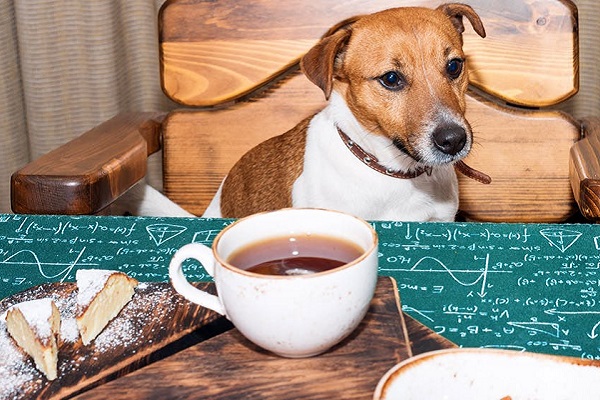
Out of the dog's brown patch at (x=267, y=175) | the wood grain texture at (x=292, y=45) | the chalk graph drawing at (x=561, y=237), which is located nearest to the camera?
the chalk graph drawing at (x=561, y=237)

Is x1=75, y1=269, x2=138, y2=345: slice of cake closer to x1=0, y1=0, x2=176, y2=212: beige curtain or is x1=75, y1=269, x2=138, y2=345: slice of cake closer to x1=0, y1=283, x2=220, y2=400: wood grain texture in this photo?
x1=0, y1=283, x2=220, y2=400: wood grain texture

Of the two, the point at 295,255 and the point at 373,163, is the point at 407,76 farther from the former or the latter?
the point at 295,255

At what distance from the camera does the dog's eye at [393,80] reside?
150 cm

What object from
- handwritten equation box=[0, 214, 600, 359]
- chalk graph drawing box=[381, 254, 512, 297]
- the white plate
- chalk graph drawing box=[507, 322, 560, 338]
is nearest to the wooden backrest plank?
handwritten equation box=[0, 214, 600, 359]

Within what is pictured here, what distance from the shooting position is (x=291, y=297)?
1.93 ft

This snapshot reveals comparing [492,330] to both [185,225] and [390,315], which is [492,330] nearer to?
[390,315]

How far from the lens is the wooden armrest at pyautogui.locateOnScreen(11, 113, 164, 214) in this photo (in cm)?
120

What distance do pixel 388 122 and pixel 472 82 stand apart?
39 centimetres

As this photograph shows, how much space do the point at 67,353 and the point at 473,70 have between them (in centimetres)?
135

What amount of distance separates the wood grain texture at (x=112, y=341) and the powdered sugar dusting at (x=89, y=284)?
24 millimetres

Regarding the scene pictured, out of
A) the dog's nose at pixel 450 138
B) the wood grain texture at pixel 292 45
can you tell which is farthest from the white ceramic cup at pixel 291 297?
the wood grain texture at pixel 292 45

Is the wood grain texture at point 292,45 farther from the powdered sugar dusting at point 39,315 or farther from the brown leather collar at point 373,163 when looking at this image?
the powdered sugar dusting at point 39,315

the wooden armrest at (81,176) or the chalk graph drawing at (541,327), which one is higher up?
the chalk graph drawing at (541,327)

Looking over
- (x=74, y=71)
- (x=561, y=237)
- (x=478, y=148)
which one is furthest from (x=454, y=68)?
(x=74, y=71)
